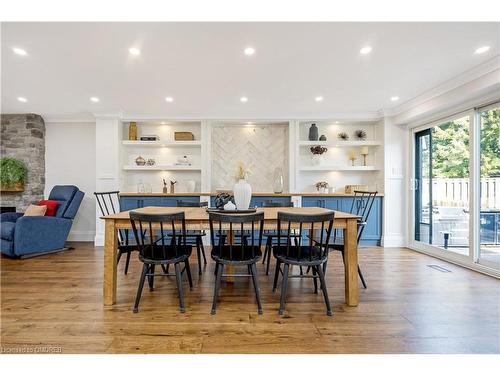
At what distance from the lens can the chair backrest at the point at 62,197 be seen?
4.53 meters

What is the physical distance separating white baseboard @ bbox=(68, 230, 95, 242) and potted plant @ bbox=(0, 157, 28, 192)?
1.22 meters

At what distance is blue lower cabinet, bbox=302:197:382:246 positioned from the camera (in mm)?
4738

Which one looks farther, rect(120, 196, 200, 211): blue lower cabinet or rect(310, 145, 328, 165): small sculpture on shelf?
rect(310, 145, 328, 165): small sculpture on shelf

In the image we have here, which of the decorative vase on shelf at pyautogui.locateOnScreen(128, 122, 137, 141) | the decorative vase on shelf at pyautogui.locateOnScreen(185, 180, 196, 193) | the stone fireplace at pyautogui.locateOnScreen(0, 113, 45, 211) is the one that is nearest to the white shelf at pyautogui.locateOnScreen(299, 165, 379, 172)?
the decorative vase on shelf at pyautogui.locateOnScreen(185, 180, 196, 193)

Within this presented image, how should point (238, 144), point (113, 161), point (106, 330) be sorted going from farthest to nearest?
point (238, 144)
point (113, 161)
point (106, 330)

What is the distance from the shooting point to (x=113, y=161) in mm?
4891

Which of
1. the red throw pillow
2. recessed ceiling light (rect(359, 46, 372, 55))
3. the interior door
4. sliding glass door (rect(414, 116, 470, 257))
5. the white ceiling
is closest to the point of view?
the white ceiling

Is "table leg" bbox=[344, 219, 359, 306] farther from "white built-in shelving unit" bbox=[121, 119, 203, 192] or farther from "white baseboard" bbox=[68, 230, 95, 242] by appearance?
"white baseboard" bbox=[68, 230, 95, 242]

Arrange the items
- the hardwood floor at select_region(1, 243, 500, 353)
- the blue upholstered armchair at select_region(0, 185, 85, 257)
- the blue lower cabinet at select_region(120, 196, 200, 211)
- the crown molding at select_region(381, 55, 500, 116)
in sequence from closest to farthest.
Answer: the hardwood floor at select_region(1, 243, 500, 353), the crown molding at select_region(381, 55, 500, 116), the blue upholstered armchair at select_region(0, 185, 85, 257), the blue lower cabinet at select_region(120, 196, 200, 211)

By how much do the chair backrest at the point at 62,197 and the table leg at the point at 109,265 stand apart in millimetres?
2897

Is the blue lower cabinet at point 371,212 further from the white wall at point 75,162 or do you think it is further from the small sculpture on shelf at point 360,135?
the white wall at point 75,162
